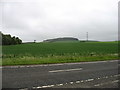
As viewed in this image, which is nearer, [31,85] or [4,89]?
[4,89]

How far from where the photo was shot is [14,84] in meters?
8.02

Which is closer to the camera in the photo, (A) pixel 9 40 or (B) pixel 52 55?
(B) pixel 52 55

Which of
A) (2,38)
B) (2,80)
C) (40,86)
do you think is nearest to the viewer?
(40,86)

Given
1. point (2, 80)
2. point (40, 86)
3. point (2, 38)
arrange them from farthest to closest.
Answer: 1. point (2, 38)
2. point (2, 80)
3. point (40, 86)

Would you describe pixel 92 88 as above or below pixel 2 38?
below

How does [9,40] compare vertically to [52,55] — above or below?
above

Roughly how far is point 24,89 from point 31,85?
2.27 ft

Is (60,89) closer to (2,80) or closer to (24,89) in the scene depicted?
(24,89)

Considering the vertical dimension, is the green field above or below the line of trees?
below

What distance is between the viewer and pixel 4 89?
24.0 feet

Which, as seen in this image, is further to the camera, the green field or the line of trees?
the line of trees

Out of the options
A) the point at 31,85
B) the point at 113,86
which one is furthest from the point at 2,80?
the point at 113,86

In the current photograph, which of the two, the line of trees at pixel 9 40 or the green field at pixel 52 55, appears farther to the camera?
the line of trees at pixel 9 40

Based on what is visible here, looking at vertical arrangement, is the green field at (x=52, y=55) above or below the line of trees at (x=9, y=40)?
below
